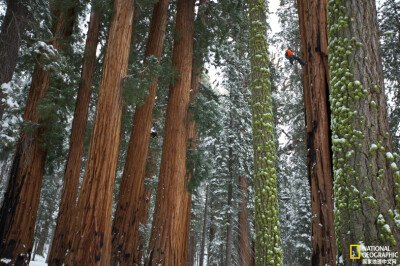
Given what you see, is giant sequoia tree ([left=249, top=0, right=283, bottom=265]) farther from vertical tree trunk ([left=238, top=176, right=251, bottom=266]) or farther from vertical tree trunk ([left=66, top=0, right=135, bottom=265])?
vertical tree trunk ([left=238, top=176, right=251, bottom=266])

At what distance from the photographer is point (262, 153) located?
207 inches

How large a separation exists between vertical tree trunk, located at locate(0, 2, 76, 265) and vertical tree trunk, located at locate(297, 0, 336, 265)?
6.08 m

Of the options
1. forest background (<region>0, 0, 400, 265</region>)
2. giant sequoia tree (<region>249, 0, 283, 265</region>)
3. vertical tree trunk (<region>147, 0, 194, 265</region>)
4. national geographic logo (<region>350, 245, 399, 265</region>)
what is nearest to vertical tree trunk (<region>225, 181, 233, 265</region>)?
forest background (<region>0, 0, 400, 265</region>)

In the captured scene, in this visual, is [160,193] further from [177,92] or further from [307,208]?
[307,208]

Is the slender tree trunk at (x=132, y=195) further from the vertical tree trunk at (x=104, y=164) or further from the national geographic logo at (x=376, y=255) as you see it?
the national geographic logo at (x=376, y=255)

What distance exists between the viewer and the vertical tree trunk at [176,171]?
5.20 meters

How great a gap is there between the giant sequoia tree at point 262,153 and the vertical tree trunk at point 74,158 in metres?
4.37

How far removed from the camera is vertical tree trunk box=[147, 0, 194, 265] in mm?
5195

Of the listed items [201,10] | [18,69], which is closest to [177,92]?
[201,10]

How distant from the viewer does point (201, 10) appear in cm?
772

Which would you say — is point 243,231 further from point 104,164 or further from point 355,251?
point 355,251

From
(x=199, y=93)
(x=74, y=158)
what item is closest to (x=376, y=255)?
(x=199, y=93)

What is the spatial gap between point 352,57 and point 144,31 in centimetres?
840

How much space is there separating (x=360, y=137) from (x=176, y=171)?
4017 mm
